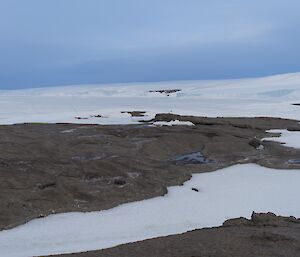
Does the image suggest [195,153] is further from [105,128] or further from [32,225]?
[32,225]

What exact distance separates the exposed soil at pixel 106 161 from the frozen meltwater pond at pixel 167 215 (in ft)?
1.20

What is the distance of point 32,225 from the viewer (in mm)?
7547

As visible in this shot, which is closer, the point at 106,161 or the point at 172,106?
the point at 106,161

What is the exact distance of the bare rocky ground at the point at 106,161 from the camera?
344 inches

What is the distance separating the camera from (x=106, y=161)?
37.0ft

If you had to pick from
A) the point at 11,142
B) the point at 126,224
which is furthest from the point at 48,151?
the point at 126,224

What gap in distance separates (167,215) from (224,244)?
2.92 metres

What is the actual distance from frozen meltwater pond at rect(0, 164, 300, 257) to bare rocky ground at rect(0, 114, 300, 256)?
1.20 ft

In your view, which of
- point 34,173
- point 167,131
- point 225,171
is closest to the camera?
point 34,173

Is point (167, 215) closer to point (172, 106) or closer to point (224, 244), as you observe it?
point (224, 244)

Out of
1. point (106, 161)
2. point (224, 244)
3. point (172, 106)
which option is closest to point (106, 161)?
point (106, 161)

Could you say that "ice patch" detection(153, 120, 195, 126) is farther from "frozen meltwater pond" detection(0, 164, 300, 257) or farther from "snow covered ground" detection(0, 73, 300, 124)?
"frozen meltwater pond" detection(0, 164, 300, 257)

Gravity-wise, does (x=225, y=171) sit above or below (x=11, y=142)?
below

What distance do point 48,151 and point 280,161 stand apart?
18.9ft
